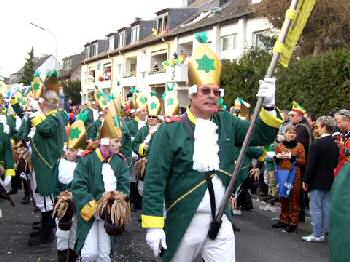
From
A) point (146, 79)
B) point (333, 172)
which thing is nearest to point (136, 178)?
point (333, 172)

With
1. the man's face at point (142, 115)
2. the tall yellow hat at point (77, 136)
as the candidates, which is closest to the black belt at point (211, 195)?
the tall yellow hat at point (77, 136)

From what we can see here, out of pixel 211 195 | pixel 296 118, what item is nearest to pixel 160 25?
pixel 296 118

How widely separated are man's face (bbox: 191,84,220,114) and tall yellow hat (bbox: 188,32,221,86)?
52 mm

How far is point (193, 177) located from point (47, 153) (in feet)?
14.0

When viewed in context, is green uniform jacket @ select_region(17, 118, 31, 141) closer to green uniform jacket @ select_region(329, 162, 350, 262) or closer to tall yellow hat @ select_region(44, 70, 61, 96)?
tall yellow hat @ select_region(44, 70, 61, 96)

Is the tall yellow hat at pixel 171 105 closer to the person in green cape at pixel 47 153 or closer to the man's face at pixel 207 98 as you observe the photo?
the person in green cape at pixel 47 153

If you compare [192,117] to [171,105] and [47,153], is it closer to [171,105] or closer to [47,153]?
[47,153]

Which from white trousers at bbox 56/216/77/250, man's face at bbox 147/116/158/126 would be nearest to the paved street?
white trousers at bbox 56/216/77/250

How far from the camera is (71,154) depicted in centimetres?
658

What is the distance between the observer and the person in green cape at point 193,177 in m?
4.11

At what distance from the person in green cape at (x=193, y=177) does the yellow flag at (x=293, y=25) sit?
31cm

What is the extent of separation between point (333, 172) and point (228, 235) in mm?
4708

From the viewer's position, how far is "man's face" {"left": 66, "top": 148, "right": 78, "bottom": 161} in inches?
257

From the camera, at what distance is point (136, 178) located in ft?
37.0
